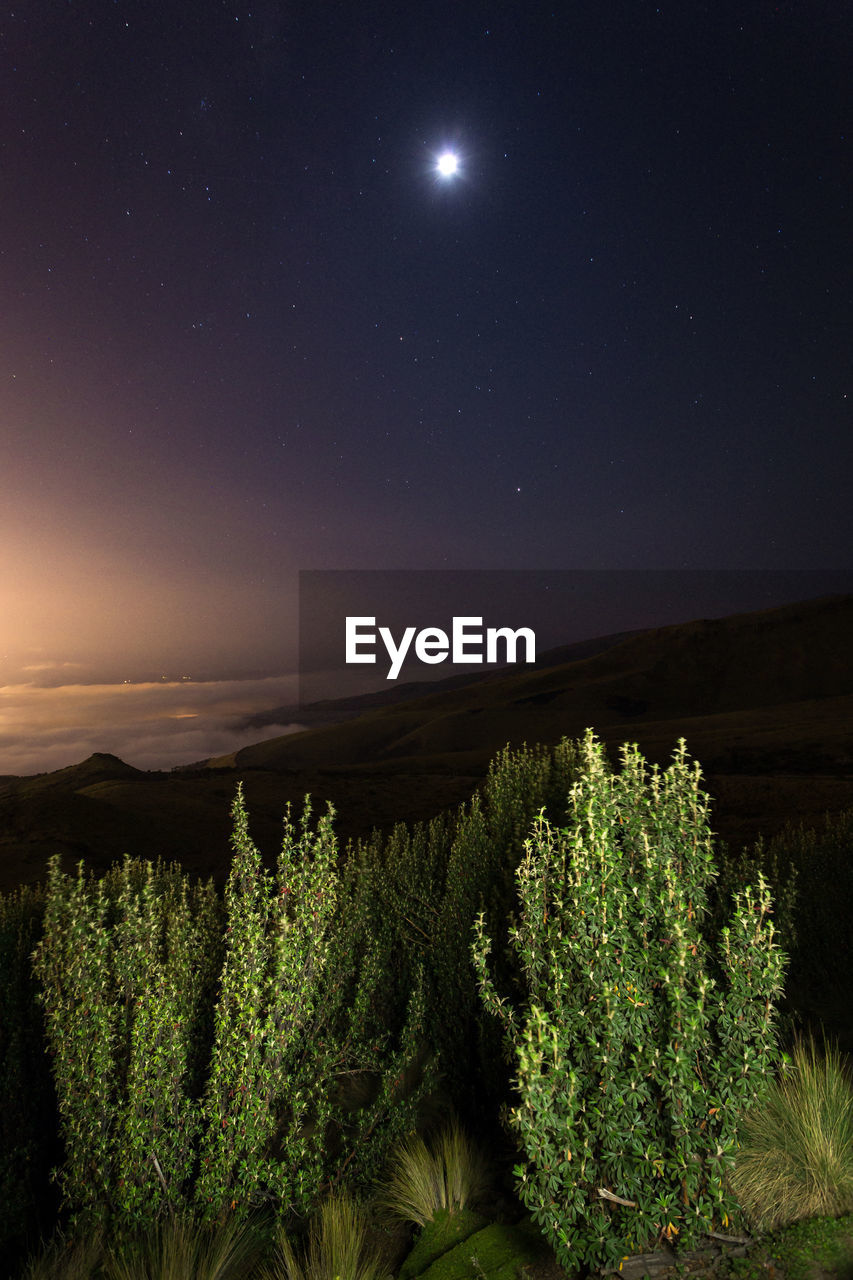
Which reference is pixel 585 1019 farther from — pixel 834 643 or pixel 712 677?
pixel 834 643

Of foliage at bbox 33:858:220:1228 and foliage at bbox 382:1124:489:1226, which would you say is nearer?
foliage at bbox 33:858:220:1228

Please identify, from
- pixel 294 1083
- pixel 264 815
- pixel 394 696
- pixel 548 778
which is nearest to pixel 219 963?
pixel 294 1083

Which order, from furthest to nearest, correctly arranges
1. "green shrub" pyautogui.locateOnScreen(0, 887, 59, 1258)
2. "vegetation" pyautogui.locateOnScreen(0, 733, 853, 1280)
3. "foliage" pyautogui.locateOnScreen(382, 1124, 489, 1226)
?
"green shrub" pyautogui.locateOnScreen(0, 887, 59, 1258) < "foliage" pyautogui.locateOnScreen(382, 1124, 489, 1226) < "vegetation" pyautogui.locateOnScreen(0, 733, 853, 1280)

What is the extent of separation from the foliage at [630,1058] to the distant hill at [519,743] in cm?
1552

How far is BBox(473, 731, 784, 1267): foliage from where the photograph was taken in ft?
9.70

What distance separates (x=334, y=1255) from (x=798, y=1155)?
8.02 ft

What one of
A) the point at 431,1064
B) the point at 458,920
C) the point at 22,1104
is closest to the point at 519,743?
the point at 458,920

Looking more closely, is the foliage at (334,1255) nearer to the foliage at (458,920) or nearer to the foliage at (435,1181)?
the foliage at (435,1181)

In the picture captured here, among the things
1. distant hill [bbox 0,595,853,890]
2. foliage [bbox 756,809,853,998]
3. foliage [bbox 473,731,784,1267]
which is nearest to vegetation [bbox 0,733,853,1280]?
foliage [bbox 473,731,784,1267]

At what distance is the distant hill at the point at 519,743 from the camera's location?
21991 mm

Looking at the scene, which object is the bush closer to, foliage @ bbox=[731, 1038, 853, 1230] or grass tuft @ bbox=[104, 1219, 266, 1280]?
grass tuft @ bbox=[104, 1219, 266, 1280]

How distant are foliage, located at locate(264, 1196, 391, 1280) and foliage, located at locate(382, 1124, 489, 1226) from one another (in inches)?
11.5

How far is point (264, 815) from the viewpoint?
1022 inches

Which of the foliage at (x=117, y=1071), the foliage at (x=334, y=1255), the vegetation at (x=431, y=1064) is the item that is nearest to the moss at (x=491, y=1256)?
the vegetation at (x=431, y=1064)
